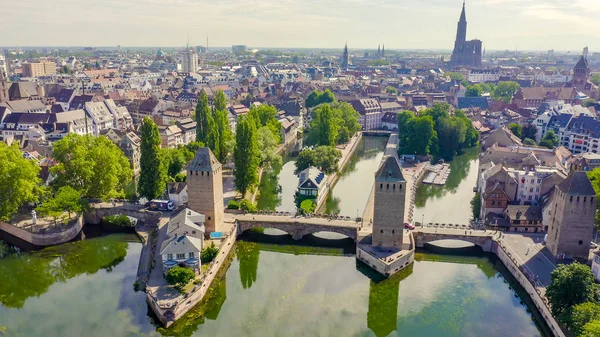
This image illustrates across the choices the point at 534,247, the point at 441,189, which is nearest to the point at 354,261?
the point at 534,247

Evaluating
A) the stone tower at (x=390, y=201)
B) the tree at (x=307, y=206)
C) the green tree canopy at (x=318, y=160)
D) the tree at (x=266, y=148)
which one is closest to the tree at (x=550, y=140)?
the green tree canopy at (x=318, y=160)

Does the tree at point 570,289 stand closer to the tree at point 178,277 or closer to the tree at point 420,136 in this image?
the tree at point 178,277

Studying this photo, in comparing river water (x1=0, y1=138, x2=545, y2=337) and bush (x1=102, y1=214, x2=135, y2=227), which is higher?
bush (x1=102, y1=214, x2=135, y2=227)

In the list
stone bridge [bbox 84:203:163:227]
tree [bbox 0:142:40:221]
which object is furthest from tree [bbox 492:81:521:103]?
tree [bbox 0:142:40:221]

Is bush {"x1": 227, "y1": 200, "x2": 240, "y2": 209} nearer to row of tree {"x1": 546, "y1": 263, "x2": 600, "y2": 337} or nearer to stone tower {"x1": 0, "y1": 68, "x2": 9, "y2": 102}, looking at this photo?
row of tree {"x1": 546, "y1": 263, "x2": 600, "y2": 337}

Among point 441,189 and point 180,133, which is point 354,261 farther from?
point 180,133

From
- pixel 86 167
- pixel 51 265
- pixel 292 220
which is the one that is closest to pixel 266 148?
pixel 292 220

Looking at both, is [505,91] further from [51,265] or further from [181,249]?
[51,265]
